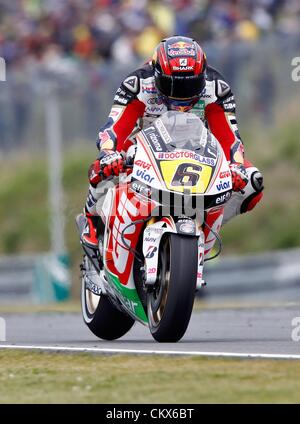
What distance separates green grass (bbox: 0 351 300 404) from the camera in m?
5.45

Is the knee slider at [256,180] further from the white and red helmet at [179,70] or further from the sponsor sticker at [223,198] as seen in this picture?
the white and red helmet at [179,70]

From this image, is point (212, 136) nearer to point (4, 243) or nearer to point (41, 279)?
point (41, 279)

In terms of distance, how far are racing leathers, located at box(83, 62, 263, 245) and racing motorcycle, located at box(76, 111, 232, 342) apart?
0.24m

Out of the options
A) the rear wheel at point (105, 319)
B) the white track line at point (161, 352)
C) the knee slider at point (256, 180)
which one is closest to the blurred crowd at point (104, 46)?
the rear wheel at point (105, 319)

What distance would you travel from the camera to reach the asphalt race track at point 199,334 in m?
7.50

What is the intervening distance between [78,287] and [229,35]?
18.0ft

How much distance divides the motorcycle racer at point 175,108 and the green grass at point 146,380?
1632 millimetres

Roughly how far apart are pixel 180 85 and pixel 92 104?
1337cm

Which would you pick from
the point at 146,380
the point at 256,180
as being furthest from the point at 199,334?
the point at 146,380

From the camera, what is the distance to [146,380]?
6.02 metres

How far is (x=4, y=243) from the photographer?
23.7m
